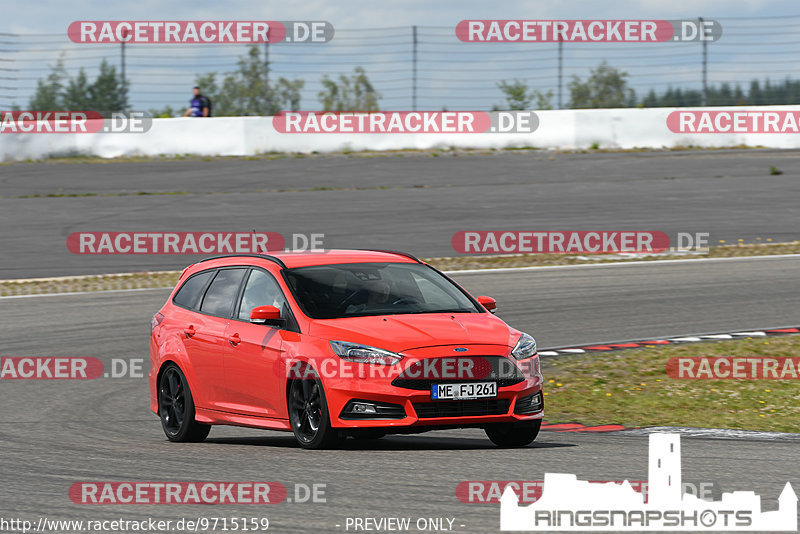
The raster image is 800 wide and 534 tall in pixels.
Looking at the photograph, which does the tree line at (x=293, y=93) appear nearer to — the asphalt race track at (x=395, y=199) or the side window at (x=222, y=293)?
the asphalt race track at (x=395, y=199)

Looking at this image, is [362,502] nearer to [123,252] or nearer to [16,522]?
[16,522]

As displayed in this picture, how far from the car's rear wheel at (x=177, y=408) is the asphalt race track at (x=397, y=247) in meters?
0.18

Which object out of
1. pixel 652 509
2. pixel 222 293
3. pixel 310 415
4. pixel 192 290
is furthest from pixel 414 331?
pixel 652 509

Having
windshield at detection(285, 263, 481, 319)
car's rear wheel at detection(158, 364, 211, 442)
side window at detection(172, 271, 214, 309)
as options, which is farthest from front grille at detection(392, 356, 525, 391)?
side window at detection(172, 271, 214, 309)

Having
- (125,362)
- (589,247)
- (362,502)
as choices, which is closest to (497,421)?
(362,502)

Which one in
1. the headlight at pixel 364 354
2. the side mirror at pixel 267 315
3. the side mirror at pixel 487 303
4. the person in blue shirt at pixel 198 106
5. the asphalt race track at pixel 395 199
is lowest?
the headlight at pixel 364 354

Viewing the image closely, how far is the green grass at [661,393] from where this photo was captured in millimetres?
10273

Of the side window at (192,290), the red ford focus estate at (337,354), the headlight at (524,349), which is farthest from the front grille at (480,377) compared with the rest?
the side window at (192,290)

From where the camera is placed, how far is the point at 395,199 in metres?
26.1

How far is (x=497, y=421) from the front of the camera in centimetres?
844

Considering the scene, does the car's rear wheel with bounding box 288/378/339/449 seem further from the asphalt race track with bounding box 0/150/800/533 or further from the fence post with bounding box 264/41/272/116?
the fence post with bounding box 264/41/272/116

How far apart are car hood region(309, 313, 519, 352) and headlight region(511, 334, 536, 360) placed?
0.04 m

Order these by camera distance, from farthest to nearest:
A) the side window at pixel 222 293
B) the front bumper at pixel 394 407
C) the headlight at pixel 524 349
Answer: the side window at pixel 222 293 < the headlight at pixel 524 349 < the front bumper at pixel 394 407

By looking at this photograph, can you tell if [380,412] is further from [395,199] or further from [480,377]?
[395,199]
